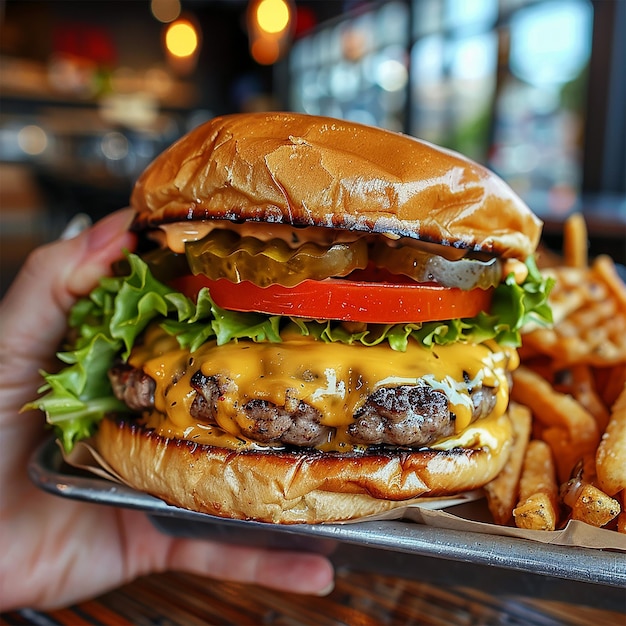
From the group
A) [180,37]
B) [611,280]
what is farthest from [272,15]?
[611,280]

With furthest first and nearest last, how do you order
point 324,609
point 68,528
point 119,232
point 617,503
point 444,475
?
point 68,528 < point 119,232 < point 324,609 < point 444,475 < point 617,503

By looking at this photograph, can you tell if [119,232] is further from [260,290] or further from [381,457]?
[381,457]

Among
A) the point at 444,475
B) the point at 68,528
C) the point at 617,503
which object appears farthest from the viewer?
the point at 68,528

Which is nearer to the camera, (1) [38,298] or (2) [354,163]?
(2) [354,163]

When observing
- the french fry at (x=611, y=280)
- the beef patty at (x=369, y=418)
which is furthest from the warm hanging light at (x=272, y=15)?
the beef patty at (x=369, y=418)

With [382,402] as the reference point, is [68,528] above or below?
below

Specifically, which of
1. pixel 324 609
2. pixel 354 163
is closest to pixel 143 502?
pixel 324 609

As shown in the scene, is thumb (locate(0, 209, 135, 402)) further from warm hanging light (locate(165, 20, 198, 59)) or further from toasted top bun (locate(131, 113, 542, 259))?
warm hanging light (locate(165, 20, 198, 59))

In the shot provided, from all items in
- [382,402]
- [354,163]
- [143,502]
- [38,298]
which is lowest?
[143,502]

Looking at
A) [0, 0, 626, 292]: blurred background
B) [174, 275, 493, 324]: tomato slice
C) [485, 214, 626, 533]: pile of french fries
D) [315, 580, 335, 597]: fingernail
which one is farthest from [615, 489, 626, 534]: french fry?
[0, 0, 626, 292]: blurred background
